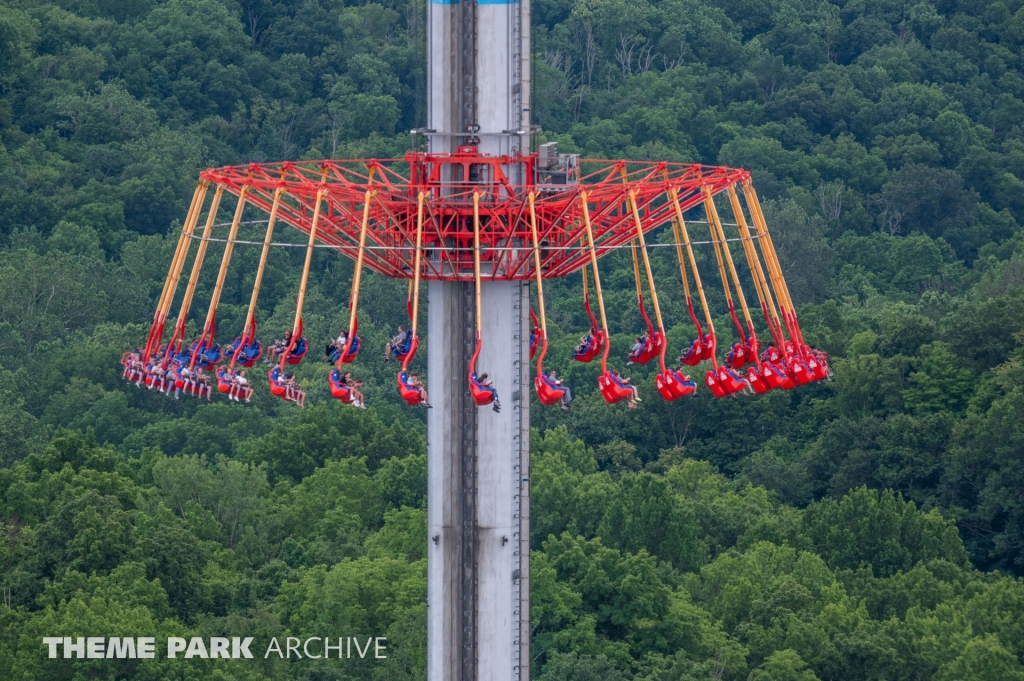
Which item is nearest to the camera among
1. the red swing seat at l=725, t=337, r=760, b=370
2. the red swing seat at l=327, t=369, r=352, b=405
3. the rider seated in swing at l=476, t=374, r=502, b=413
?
the rider seated in swing at l=476, t=374, r=502, b=413

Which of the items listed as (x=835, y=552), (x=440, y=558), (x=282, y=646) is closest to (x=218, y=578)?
(x=282, y=646)

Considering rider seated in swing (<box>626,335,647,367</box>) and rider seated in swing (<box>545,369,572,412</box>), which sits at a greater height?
rider seated in swing (<box>626,335,647,367</box>)

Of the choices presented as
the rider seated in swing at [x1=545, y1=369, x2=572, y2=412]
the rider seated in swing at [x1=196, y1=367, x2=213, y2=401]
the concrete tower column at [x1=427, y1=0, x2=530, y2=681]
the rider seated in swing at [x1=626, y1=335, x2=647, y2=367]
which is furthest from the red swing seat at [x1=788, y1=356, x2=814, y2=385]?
the rider seated in swing at [x1=196, y1=367, x2=213, y2=401]

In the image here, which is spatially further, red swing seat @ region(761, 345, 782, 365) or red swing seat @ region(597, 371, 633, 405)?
red swing seat @ region(761, 345, 782, 365)

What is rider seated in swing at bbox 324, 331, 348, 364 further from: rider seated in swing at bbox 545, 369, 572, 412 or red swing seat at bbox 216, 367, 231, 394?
rider seated in swing at bbox 545, 369, 572, 412

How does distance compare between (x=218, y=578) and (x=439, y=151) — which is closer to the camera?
(x=439, y=151)

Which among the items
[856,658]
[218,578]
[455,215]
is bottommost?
[455,215]

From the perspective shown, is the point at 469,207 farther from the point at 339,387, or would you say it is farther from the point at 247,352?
the point at 339,387

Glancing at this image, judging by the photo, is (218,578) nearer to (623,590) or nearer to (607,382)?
(623,590)
